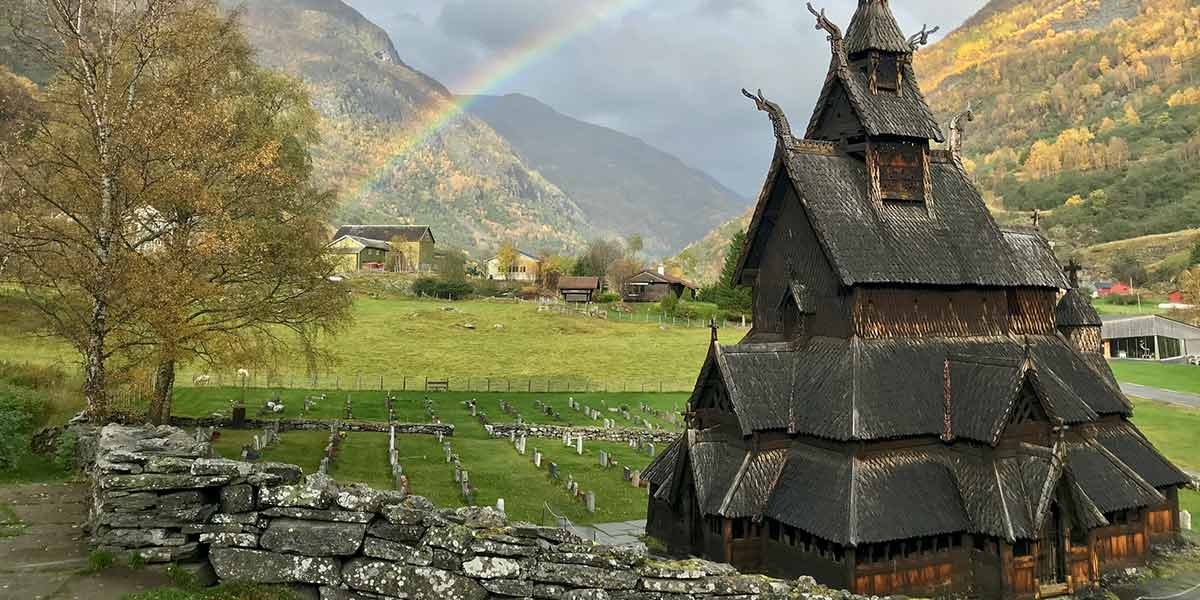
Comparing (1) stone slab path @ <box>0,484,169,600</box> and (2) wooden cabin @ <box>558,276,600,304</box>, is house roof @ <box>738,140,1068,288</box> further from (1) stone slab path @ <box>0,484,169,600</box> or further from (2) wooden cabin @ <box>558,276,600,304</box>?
(2) wooden cabin @ <box>558,276,600,304</box>

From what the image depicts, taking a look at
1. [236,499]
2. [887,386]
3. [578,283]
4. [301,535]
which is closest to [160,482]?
[236,499]

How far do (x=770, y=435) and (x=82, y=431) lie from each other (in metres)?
16.3

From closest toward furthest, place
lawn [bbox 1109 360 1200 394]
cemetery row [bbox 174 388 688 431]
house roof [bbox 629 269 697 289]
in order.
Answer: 1. cemetery row [bbox 174 388 688 431]
2. lawn [bbox 1109 360 1200 394]
3. house roof [bbox 629 269 697 289]

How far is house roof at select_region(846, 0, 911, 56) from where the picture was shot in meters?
21.9

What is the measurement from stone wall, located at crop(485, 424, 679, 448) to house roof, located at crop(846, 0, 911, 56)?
26265 mm

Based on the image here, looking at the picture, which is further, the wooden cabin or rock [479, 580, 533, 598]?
the wooden cabin

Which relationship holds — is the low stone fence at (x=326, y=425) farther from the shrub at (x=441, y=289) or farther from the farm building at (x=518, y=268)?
the farm building at (x=518, y=268)

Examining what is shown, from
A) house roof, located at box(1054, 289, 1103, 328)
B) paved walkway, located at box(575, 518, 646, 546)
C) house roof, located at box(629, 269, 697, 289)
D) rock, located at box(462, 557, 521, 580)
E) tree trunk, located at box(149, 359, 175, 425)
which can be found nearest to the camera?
rock, located at box(462, 557, 521, 580)

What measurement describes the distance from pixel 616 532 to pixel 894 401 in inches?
390

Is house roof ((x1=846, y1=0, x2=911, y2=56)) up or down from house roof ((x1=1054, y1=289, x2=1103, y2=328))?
up

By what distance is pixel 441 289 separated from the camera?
368 feet

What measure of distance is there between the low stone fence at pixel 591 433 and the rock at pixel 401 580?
3334 cm

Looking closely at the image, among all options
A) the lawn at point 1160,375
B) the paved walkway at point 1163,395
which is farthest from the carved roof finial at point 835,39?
the lawn at point 1160,375

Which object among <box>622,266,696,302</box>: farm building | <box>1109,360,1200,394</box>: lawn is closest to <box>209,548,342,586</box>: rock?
<box>1109,360,1200,394</box>: lawn
